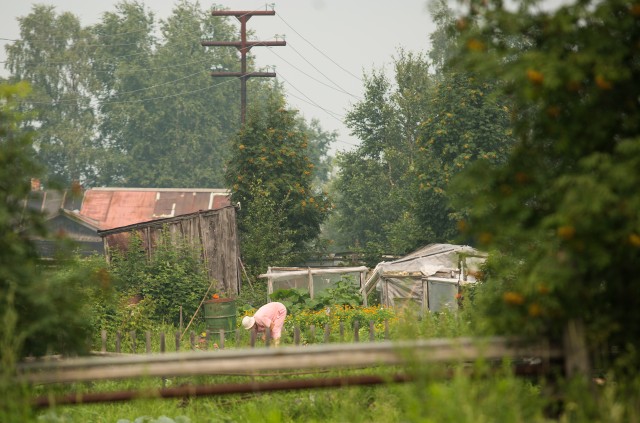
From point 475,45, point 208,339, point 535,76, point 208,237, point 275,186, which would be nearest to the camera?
point 535,76

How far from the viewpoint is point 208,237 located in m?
25.5

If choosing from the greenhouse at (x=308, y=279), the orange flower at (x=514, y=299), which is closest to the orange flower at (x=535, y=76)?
the orange flower at (x=514, y=299)

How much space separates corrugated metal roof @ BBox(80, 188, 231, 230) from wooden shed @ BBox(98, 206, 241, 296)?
1729 centimetres

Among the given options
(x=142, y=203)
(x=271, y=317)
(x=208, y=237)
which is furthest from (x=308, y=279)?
(x=142, y=203)

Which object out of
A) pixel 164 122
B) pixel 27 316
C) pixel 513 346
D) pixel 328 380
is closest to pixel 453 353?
pixel 513 346

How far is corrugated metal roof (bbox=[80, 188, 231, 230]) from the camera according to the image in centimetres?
4512

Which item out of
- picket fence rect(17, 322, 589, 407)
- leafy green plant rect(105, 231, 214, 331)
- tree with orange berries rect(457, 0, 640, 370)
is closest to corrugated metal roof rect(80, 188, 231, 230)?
leafy green plant rect(105, 231, 214, 331)

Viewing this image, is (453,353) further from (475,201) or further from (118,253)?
(118,253)

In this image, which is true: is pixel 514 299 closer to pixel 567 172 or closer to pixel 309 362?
pixel 567 172

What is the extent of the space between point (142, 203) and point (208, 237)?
74.3 feet

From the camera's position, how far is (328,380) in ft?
17.2

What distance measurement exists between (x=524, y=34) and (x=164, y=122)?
6005 centimetres

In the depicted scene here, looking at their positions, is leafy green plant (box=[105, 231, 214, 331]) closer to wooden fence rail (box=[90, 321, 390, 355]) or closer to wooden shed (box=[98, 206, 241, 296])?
wooden shed (box=[98, 206, 241, 296])

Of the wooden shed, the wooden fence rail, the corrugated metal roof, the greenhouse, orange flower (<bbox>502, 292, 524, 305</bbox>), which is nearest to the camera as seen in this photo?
orange flower (<bbox>502, 292, 524, 305</bbox>)
